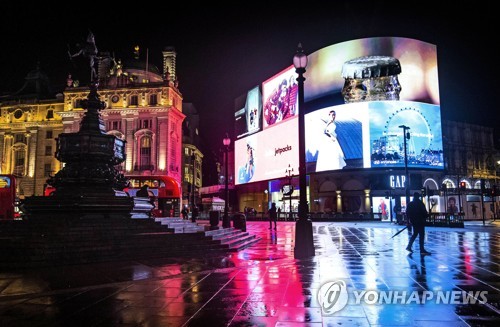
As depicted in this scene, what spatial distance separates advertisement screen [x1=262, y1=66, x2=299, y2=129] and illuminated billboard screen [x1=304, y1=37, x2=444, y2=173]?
3747 millimetres

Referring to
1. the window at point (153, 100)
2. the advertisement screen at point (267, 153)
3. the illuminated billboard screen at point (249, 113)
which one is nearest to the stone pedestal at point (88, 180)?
the advertisement screen at point (267, 153)

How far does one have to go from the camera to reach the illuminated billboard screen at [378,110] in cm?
4675

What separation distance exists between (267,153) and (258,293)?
51564mm

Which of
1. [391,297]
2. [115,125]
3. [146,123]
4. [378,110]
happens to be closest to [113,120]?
[115,125]

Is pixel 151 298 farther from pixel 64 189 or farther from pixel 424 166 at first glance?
pixel 424 166

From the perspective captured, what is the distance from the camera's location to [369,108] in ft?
155

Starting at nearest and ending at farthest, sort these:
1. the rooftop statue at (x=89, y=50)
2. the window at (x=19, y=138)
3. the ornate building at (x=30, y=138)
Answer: the rooftop statue at (x=89, y=50) → the ornate building at (x=30, y=138) → the window at (x=19, y=138)

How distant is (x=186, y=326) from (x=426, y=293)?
14.0ft

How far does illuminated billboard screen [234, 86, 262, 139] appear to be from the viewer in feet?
207

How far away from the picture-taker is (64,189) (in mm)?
13719

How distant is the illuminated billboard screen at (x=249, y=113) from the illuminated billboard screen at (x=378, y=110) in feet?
43.1

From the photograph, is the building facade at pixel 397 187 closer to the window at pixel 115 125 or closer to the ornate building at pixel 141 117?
the ornate building at pixel 141 117

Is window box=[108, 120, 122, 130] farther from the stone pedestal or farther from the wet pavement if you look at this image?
the wet pavement

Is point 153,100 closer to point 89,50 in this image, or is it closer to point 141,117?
point 141,117
